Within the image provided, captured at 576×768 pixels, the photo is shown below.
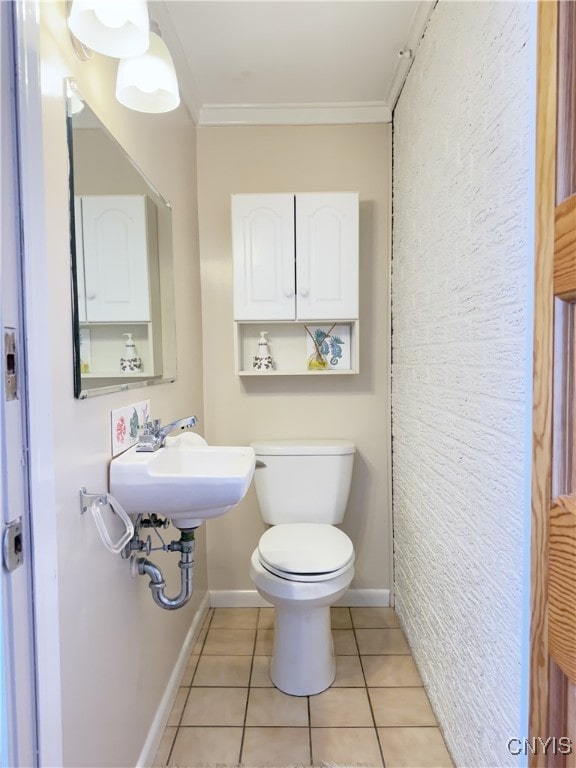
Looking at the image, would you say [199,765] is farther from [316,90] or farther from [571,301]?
[316,90]

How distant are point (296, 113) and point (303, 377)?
47.4 inches

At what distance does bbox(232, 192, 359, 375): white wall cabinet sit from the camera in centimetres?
171

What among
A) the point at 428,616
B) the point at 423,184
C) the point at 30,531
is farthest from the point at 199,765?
the point at 423,184

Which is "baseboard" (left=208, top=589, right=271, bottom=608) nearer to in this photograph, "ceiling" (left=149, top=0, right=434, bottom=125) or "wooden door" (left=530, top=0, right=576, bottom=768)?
"wooden door" (left=530, top=0, right=576, bottom=768)

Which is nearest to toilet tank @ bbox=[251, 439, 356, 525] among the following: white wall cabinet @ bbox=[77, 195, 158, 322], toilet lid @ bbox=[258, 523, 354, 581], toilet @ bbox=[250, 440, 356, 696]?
toilet @ bbox=[250, 440, 356, 696]

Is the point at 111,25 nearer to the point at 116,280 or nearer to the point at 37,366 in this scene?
the point at 116,280

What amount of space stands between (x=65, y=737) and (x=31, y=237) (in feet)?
3.03

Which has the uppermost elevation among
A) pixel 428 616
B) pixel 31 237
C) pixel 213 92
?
pixel 213 92

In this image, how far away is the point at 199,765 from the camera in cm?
118

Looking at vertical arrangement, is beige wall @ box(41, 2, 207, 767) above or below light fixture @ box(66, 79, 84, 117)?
below

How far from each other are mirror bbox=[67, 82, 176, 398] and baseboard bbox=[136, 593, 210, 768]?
1040 mm

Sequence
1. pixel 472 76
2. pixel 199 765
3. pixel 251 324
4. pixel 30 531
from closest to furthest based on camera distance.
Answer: pixel 30 531
pixel 472 76
pixel 199 765
pixel 251 324

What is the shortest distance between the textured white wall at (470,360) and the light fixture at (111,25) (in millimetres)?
750

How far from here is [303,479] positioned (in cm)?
176
